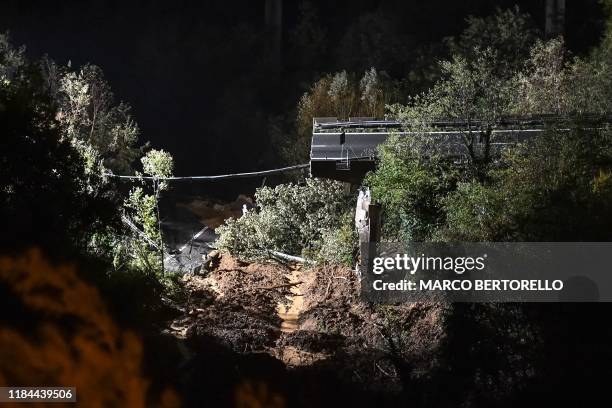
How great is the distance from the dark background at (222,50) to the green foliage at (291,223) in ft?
42.8

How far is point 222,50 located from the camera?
39125mm

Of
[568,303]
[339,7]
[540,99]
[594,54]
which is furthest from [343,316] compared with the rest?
[339,7]

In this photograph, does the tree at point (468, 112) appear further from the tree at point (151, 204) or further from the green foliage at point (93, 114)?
the green foliage at point (93, 114)

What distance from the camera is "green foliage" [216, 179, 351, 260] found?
69.5 feet

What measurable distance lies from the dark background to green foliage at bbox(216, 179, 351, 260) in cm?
1304

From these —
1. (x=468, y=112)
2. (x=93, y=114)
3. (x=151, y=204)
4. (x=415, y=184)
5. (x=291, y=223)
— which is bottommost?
(x=151, y=204)

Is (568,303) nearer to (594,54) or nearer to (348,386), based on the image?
(348,386)

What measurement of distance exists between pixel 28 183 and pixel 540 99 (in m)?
14.3

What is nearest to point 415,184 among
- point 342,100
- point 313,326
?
point 313,326

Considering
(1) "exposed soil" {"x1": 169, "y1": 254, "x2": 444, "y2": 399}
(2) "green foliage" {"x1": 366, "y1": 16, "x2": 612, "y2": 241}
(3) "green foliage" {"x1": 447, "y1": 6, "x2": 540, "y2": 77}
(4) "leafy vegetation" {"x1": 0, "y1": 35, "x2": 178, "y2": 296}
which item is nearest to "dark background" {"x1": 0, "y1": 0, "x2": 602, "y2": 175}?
(3) "green foliage" {"x1": 447, "y1": 6, "x2": 540, "y2": 77}

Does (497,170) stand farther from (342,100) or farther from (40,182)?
(342,100)

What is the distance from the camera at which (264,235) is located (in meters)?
21.2

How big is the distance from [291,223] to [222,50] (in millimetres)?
20232

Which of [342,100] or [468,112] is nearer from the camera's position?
[468,112]
